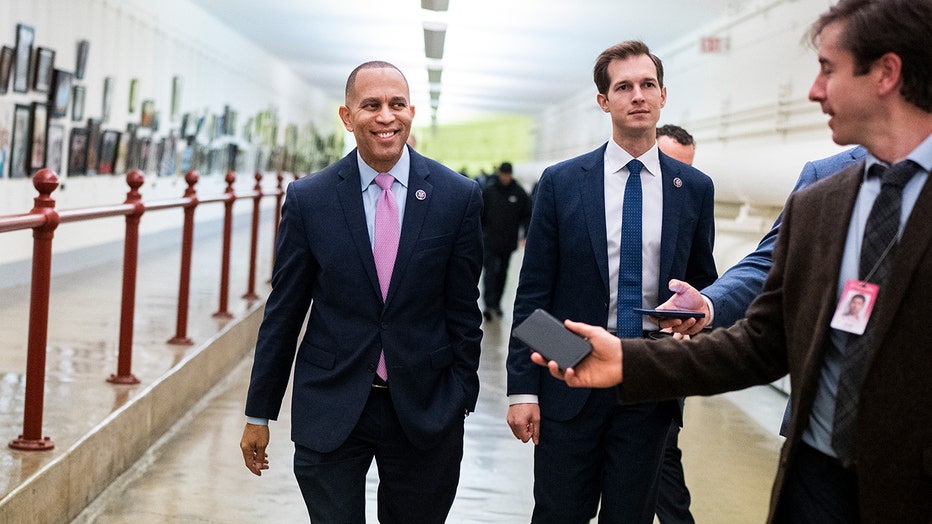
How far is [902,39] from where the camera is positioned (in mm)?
2000

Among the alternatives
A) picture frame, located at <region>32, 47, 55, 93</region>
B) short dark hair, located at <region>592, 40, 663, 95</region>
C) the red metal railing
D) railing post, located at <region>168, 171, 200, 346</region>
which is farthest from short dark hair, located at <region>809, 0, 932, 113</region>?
picture frame, located at <region>32, 47, 55, 93</region>

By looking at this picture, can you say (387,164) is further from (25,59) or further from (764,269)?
(25,59)

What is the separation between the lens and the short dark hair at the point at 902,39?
78.4 inches

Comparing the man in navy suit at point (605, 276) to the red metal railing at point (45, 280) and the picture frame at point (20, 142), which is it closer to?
the red metal railing at point (45, 280)

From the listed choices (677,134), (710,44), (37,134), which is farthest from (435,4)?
(677,134)

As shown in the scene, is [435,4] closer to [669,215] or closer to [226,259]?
[226,259]

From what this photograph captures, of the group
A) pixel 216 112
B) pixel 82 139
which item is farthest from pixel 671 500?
pixel 216 112

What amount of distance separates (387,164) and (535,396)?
2.56 feet

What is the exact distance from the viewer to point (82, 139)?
1389 centimetres

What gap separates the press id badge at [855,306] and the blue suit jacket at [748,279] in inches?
42.7

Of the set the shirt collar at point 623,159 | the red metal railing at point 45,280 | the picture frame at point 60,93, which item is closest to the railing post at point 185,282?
the red metal railing at point 45,280

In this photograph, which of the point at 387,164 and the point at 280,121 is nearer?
the point at 387,164

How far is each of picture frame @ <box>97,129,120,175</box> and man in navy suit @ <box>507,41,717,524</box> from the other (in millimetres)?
12290

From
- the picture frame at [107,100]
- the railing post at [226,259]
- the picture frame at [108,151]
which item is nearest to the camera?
the railing post at [226,259]
